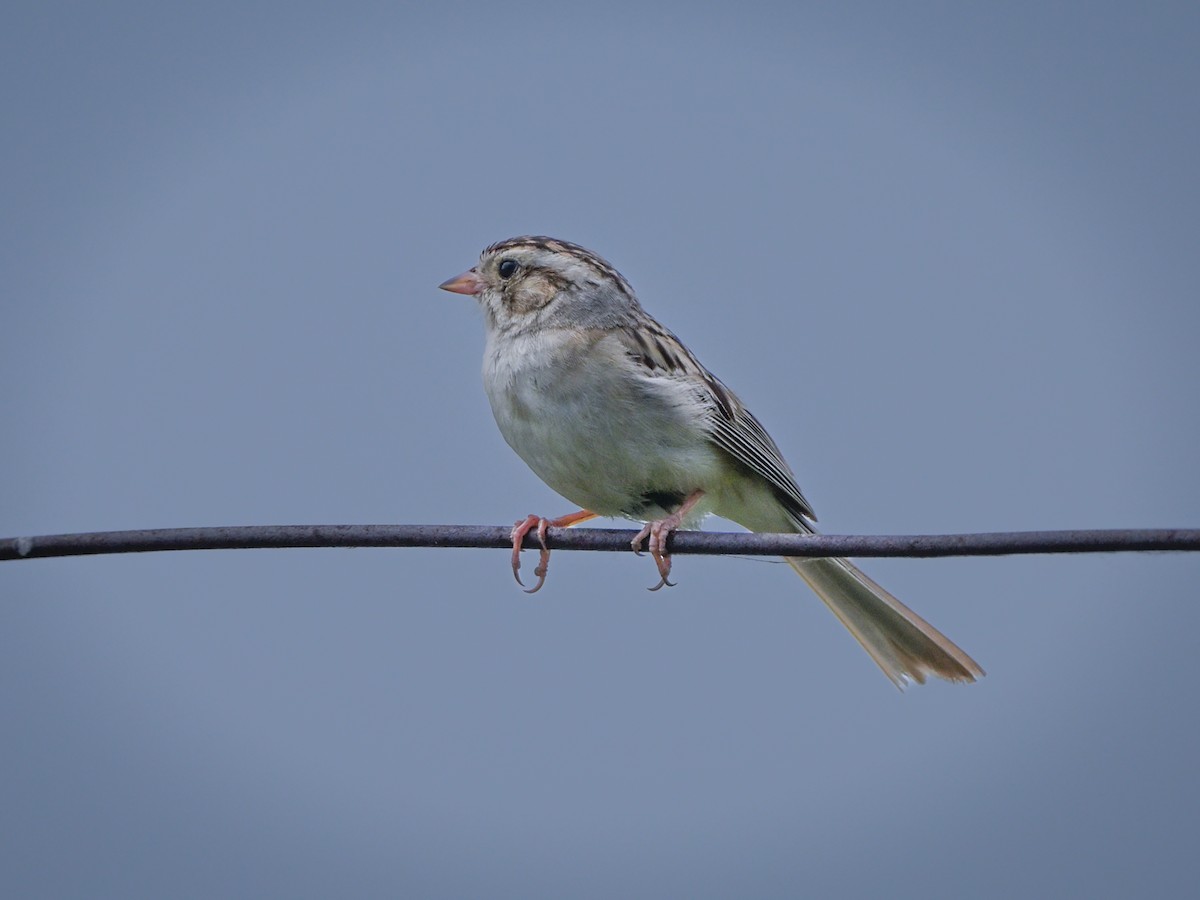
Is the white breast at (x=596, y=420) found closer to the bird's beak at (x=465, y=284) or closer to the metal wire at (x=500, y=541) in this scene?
the bird's beak at (x=465, y=284)

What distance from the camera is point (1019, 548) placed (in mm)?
2770

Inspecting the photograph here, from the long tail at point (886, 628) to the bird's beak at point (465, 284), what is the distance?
6.25 ft

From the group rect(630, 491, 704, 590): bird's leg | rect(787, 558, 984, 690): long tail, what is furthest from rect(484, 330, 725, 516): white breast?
rect(787, 558, 984, 690): long tail

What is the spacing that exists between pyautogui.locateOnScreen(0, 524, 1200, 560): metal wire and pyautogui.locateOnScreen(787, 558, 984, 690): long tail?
5.75 ft

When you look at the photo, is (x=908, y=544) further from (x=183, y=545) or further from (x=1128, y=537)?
(x=183, y=545)

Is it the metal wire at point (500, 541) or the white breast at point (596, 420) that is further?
the white breast at point (596, 420)

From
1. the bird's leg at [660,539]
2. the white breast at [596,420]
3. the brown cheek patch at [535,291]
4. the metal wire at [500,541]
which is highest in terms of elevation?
the brown cheek patch at [535,291]

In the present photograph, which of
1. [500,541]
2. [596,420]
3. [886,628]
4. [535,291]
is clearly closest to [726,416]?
[596,420]

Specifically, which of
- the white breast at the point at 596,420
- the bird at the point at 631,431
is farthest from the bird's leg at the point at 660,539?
the white breast at the point at 596,420

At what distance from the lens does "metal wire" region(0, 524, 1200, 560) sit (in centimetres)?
271

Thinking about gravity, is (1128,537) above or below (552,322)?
below

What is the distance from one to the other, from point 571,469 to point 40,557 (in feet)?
7.71

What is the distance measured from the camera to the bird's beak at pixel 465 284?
609 cm

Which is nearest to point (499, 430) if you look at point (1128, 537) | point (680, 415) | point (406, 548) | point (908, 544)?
point (680, 415)
